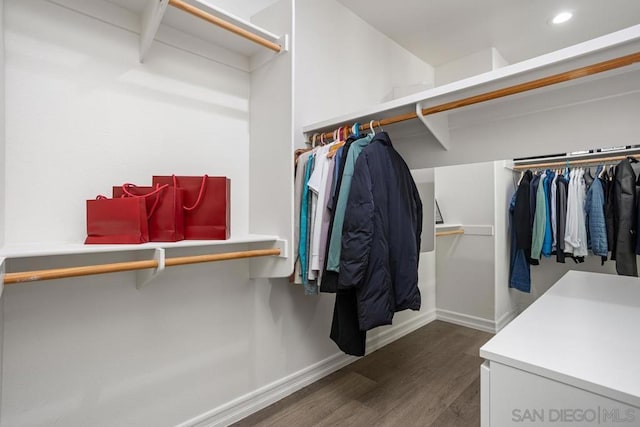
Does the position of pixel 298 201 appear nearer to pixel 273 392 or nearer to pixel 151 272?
pixel 151 272

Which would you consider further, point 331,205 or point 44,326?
point 331,205

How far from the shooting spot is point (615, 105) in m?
1.35

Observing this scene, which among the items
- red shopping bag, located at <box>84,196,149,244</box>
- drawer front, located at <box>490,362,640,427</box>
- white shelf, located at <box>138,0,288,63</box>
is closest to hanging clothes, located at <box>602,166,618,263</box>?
drawer front, located at <box>490,362,640,427</box>

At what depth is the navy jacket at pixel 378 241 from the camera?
1.40 m

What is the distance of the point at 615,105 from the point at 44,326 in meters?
2.46

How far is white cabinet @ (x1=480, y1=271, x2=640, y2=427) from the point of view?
70 centimetres

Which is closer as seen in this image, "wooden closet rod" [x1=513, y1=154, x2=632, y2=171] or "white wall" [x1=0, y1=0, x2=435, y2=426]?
"white wall" [x1=0, y1=0, x2=435, y2=426]

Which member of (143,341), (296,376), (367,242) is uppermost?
(367,242)

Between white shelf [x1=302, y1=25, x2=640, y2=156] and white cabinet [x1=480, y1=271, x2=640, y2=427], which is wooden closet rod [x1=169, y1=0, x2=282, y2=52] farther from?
white cabinet [x1=480, y1=271, x2=640, y2=427]

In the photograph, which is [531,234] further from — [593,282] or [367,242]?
[367,242]

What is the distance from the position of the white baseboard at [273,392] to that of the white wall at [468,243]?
0.94 meters

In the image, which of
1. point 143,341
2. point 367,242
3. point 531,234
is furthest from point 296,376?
point 531,234

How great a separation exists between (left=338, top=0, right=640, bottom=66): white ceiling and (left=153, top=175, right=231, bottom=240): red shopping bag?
5.97 feet

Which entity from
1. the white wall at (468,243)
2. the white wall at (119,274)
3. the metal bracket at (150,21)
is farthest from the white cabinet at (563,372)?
the white wall at (468,243)
